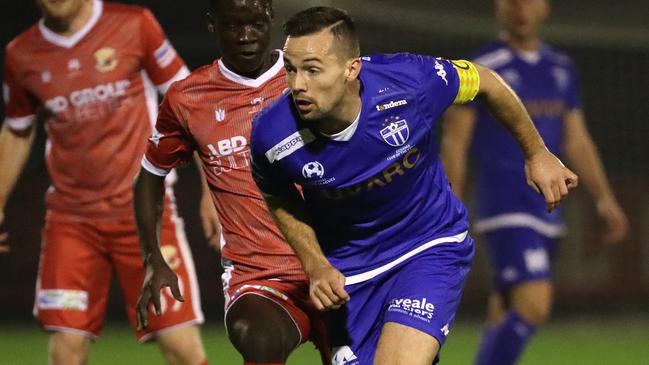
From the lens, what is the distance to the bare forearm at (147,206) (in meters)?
5.56

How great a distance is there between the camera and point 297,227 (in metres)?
4.89

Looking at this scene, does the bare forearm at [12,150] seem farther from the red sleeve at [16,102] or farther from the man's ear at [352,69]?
the man's ear at [352,69]

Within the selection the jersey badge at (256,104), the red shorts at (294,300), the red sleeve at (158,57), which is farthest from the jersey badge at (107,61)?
the red shorts at (294,300)

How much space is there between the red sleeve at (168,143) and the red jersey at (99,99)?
1024 millimetres

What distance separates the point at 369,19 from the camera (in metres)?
13.6

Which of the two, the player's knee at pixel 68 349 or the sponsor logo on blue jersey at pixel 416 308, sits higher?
A: the sponsor logo on blue jersey at pixel 416 308

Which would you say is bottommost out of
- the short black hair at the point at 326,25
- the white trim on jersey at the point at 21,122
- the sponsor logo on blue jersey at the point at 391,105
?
the white trim on jersey at the point at 21,122

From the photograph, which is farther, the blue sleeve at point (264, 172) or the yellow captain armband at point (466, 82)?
the yellow captain armband at point (466, 82)

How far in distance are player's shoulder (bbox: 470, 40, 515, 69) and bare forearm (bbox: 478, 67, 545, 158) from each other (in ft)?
11.0

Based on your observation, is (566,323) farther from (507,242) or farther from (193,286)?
(193,286)

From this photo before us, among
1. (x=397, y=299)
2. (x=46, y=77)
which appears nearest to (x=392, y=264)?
(x=397, y=299)

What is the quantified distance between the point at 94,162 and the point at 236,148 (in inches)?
56.1

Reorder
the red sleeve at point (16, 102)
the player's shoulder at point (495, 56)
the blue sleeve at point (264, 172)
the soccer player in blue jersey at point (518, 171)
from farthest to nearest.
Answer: the player's shoulder at point (495, 56), the soccer player in blue jersey at point (518, 171), the red sleeve at point (16, 102), the blue sleeve at point (264, 172)

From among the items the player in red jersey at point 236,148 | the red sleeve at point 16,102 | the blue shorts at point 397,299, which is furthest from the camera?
the red sleeve at point 16,102
